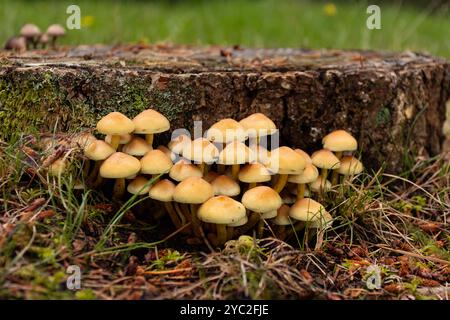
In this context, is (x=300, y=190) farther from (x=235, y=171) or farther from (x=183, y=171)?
(x=183, y=171)

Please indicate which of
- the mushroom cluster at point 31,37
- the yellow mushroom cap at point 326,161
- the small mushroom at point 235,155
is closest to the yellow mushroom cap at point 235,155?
the small mushroom at point 235,155

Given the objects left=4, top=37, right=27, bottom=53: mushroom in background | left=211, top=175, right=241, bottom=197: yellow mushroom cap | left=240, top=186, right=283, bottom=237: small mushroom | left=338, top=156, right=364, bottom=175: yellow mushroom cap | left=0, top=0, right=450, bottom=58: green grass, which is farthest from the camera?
left=0, top=0, right=450, bottom=58: green grass

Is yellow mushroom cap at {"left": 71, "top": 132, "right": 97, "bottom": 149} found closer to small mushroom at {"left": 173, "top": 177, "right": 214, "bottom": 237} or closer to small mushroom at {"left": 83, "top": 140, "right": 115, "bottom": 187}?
small mushroom at {"left": 83, "top": 140, "right": 115, "bottom": 187}

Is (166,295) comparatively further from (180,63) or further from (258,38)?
(258,38)

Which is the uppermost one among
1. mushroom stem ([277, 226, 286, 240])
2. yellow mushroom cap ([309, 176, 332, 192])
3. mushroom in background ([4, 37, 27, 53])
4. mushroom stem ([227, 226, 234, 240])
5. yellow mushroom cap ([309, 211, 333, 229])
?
mushroom in background ([4, 37, 27, 53])

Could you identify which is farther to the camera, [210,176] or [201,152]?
[210,176]

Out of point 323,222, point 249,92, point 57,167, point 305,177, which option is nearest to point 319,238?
point 323,222

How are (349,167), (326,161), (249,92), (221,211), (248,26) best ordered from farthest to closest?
1. (248,26)
2. (249,92)
3. (349,167)
4. (326,161)
5. (221,211)

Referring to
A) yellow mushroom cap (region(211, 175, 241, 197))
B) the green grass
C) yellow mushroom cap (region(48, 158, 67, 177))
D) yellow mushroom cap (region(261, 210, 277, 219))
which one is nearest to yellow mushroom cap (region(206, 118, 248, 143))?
yellow mushroom cap (region(211, 175, 241, 197))
